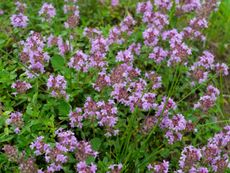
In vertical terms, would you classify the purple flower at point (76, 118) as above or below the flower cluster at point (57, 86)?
below

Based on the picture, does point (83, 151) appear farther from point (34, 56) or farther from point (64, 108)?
point (34, 56)

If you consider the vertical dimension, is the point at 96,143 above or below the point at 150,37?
below

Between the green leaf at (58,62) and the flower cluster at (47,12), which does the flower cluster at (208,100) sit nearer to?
the green leaf at (58,62)

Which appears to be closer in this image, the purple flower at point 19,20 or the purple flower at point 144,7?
the purple flower at point 19,20

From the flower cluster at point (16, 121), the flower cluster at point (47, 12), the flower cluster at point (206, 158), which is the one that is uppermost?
the flower cluster at point (47, 12)

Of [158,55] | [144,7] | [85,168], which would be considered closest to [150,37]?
[158,55]

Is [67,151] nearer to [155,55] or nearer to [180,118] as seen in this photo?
[180,118]

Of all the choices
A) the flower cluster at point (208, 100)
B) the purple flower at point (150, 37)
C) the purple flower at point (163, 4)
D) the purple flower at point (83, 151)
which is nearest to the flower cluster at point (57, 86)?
the purple flower at point (83, 151)

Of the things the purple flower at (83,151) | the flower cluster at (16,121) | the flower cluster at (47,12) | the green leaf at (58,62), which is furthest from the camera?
the flower cluster at (47,12)
